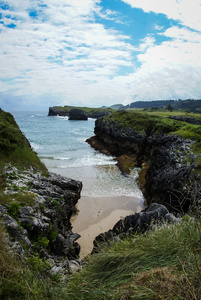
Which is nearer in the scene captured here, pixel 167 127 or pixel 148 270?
pixel 148 270

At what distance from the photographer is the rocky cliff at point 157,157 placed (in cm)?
1305

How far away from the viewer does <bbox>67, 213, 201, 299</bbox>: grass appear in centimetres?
278

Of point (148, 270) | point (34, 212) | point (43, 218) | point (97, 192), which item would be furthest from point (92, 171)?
point (148, 270)

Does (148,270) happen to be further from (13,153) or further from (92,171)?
(92,171)

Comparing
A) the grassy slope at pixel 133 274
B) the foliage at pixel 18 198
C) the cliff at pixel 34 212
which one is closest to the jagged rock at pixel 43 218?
the cliff at pixel 34 212

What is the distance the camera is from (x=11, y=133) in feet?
45.2

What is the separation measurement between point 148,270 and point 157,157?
702 inches

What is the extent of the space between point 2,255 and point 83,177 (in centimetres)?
1803

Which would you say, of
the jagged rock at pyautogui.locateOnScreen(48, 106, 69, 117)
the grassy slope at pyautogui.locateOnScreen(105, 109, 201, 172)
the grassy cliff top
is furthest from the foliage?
the jagged rock at pyautogui.locateOnScreen(48, 106, 69, 117)

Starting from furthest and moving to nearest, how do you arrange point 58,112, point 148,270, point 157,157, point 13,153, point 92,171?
1. point 58,112
2. point 92,171
3. point 157,157
4. point 13,153
5. point 148,270

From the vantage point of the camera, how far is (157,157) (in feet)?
67.4

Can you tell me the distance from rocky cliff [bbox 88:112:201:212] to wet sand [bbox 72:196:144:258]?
73.1 inches

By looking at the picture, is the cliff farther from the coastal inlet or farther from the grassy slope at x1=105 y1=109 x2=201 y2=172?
the grassy slope at x1=105 y1=109 x2=201 y2=172

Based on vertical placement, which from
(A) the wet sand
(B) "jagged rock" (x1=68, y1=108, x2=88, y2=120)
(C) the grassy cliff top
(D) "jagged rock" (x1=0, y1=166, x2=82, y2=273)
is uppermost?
(B) "jagged rock" (x1=68, y1=108, x2=88, y2=120)
